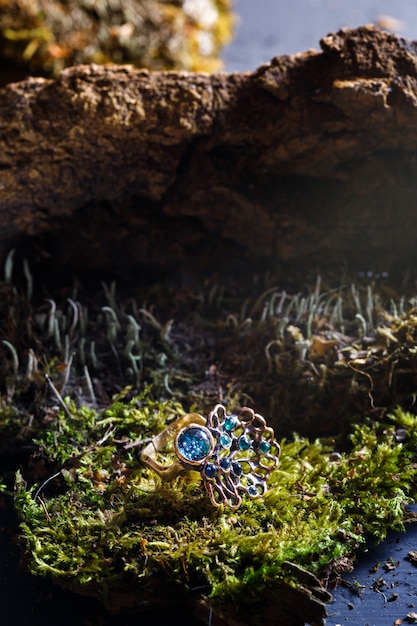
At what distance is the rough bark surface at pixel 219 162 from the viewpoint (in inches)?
95.3

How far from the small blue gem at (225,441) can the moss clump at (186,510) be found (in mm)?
Answer: 140

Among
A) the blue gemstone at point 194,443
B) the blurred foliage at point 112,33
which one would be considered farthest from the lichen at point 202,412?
the blurred foliage at point 112,33

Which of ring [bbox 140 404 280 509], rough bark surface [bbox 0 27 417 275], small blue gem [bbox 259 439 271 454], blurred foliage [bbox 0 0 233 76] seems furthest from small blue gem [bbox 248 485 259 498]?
blurred foliage [bbox 0 0 233 76]

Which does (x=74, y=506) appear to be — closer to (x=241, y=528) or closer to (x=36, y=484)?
(x=36, y=484)

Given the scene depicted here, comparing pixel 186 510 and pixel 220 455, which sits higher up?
pixel 220 455

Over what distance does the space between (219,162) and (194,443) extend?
1.17 metres

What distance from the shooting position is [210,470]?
1.86m

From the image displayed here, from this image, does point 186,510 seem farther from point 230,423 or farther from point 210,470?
point 230,423

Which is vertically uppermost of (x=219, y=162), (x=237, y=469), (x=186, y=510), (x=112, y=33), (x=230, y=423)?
(x=112, y=33)

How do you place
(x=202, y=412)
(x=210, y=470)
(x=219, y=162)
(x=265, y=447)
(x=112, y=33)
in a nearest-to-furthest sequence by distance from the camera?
(x=210, y=470), (x=265, y=447), (x=202, y=412), (x=219, y=162), (x=112, y=33)

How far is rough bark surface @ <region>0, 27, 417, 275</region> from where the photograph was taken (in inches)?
95.3

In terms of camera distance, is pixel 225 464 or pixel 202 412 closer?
pixel 225 464

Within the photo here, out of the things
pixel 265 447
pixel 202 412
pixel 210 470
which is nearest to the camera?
pixel 210 470

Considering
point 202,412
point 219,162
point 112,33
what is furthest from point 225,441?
point 112,33
